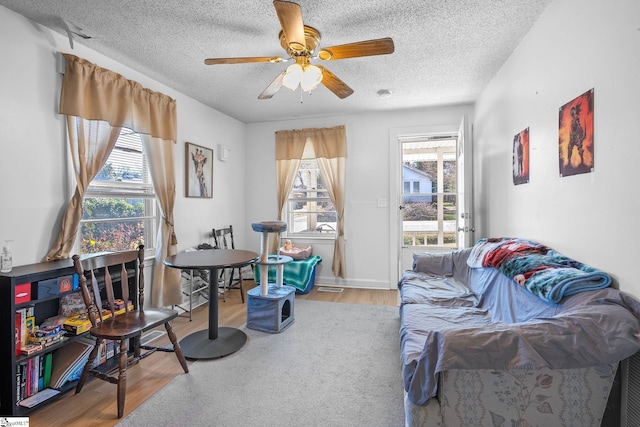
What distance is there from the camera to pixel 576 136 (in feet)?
5.57

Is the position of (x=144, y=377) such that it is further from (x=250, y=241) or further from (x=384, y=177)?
(x=384, y=177)

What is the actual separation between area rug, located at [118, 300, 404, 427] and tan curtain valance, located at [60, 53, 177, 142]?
6.98 ft

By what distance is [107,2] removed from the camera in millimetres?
1988

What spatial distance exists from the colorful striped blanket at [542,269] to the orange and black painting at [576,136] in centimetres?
50

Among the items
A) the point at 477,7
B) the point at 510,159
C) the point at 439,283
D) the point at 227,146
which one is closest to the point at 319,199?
the point at 227,146

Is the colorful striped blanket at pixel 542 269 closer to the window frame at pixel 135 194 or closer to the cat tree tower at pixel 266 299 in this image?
the cat tree tower at pixel 266 299

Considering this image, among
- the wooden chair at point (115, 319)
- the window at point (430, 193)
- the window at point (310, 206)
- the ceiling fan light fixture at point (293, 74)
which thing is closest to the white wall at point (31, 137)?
the wooden chair at point (115, 319)

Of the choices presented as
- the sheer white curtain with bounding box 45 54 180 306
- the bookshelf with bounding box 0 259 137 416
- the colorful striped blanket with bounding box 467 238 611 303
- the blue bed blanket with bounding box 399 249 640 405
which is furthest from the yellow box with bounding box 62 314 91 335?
the colorful striped blanket with bounding box 467 238 611 303

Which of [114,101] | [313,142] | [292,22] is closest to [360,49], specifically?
[292,22]

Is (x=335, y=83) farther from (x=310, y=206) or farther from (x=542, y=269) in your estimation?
(x=310, y=206)

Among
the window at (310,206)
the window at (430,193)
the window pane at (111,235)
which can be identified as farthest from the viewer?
the window at (310,206)

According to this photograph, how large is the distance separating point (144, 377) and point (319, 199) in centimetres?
309

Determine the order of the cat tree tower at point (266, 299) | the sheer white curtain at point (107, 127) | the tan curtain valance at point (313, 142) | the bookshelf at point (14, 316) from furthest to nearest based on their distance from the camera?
the tan curtain valance at point (313, 142) < the cat tree tower at point (266, 299) < the sheer white curtain at point (107, 127) < the bookshelf at point (14, 316)

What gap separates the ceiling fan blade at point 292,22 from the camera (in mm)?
1590
